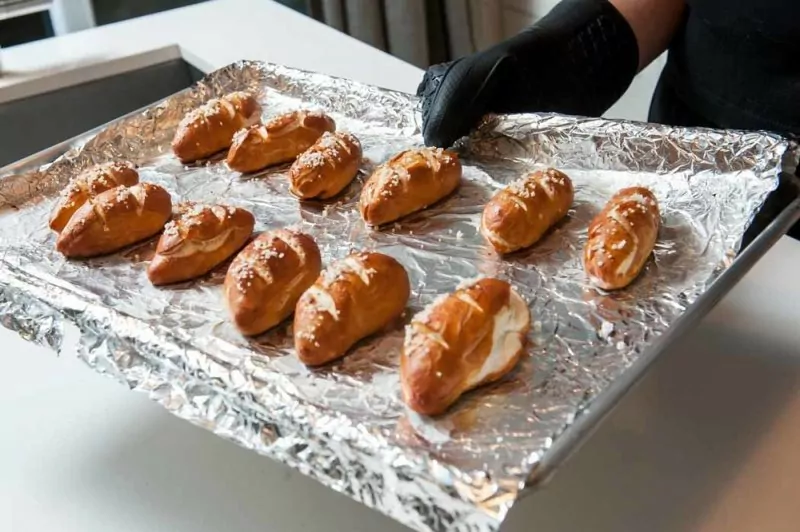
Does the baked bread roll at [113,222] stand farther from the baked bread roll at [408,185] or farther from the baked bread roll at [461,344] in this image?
the baked bread roll at [461,344]

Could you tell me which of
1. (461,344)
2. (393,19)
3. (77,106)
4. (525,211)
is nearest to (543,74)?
(525,211)

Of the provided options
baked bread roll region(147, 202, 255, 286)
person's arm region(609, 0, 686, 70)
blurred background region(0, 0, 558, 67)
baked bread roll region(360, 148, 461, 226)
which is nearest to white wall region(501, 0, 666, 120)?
blurred background region(0, 0, 558, 67)

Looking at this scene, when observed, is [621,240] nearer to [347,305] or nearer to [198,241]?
[347,305]

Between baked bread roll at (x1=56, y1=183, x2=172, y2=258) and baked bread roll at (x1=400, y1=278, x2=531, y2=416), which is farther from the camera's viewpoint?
baked bread roll at (x1=56, y1=183, x2=172, y2=258)

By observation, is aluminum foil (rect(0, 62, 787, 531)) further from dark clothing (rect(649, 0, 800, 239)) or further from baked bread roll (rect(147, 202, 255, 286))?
dark clothing (rect(649, 0, 800, 239))

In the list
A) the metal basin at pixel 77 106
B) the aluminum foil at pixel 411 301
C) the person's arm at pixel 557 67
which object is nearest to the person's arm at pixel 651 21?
the person's arm at pixel 557 67

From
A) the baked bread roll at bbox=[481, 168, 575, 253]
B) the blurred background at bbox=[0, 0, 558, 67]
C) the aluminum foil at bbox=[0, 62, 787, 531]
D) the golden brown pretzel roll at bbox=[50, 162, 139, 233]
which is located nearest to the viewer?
the aluminum foil at bbox=[0, 62, 787, 531]

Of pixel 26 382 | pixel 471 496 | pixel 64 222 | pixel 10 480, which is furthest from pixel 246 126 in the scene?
pixel 471 496
